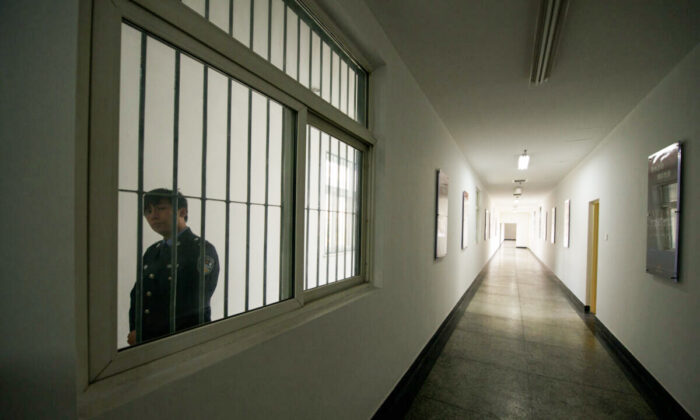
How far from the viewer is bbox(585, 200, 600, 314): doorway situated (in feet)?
16.8

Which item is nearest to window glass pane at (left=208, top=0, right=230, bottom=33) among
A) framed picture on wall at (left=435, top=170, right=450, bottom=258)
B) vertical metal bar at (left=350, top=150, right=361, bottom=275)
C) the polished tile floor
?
vertical metal bar at (left=350, top=150, right=361, bottom=275)

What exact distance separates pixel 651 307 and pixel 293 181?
3694 millimetres

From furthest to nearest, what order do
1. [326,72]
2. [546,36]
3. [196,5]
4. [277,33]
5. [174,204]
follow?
[546,36] < [326,72] < [277,33] < [196,5] < [174,204]

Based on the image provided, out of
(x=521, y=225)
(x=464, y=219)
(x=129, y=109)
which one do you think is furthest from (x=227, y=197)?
(x=521, y=225)

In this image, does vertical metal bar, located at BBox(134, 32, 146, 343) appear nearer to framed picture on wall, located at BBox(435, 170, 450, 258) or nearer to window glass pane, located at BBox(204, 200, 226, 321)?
window glass pane, located at BBox(204, 200, 226, 321)

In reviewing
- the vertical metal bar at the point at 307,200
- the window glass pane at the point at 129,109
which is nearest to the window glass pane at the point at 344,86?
the vertical metal bar at the point at 307,200

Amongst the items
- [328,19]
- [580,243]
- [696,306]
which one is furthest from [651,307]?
[328,19]

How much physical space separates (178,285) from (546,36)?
2.65 m

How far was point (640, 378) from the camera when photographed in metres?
2.95

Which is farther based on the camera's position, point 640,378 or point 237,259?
point 640,378

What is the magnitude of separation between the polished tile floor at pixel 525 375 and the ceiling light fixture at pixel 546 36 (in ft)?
9.44

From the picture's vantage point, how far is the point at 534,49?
7.16 ft

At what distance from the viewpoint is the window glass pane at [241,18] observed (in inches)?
51.8

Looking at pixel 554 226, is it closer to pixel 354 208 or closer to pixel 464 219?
pixel 464 219
